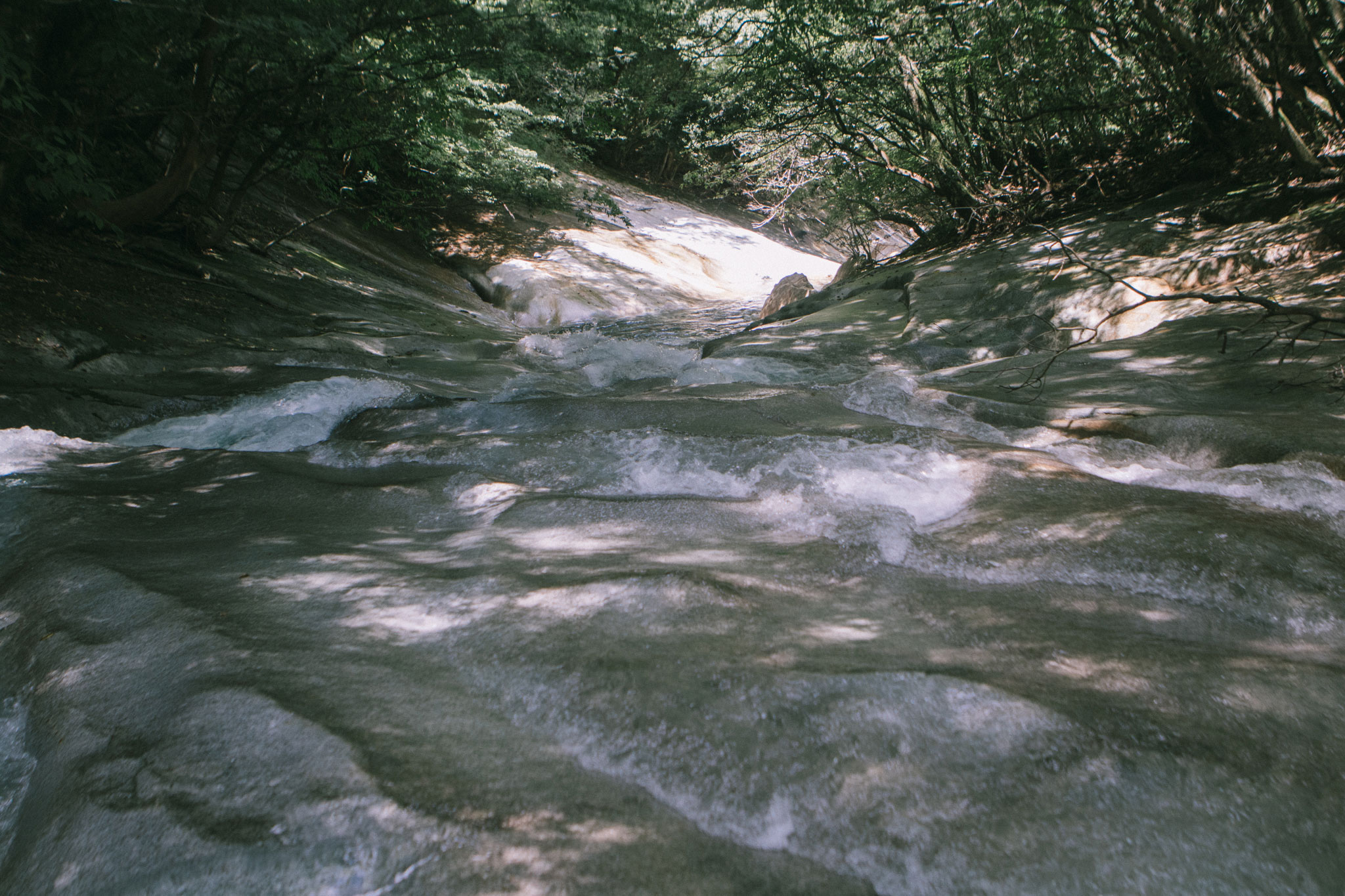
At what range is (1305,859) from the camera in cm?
165

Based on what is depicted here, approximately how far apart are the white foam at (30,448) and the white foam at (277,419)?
1.85 feet

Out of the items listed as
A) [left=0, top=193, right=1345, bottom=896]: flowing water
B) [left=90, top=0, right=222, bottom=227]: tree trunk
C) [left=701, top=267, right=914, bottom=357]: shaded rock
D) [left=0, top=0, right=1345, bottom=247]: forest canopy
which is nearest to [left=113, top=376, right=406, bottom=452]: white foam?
[left=0, top=193, right=1345, bottom=896]: flowing water

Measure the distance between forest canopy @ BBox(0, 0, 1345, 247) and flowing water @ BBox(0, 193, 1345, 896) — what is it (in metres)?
3.67

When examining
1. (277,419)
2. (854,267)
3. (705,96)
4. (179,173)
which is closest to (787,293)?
(854,267)

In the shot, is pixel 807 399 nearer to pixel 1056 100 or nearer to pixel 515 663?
pixel 515 663

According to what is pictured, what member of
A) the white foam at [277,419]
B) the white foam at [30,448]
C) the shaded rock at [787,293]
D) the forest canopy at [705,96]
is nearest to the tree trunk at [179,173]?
the forest canopy at [705,96]

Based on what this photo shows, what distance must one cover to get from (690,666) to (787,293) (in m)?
13.0

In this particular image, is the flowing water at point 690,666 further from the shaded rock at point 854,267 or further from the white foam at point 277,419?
the shaded rock at point 854,267

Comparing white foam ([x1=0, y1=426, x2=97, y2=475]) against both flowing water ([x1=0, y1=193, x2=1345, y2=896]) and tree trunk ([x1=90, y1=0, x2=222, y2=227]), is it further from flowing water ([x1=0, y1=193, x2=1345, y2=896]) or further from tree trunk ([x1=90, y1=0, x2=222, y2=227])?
tree trunk ([x1=90, y1=0, x2=222, y2=227])

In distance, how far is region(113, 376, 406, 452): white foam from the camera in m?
5.41

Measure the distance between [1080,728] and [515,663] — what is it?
1.60 m

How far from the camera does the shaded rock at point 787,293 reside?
47.9 feet

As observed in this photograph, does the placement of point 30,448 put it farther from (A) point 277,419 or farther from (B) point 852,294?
(B) point 852,294

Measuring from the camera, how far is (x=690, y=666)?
236 cm
